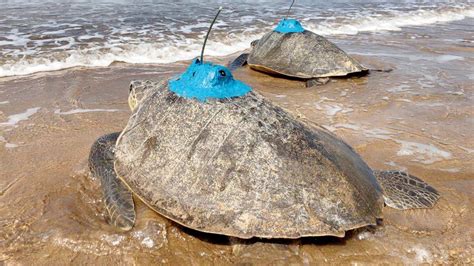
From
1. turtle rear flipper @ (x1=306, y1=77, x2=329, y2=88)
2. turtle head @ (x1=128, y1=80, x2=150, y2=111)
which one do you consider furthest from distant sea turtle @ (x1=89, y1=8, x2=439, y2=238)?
turtle rear flipper @ (x1=306, y1=77, x2=329, y2=88)

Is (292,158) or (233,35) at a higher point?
(292,158)

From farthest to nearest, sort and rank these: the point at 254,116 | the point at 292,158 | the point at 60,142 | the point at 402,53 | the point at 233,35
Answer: the point at 233,35, the point at 402,53, the point at 60,142, the point at 254,116, the point at 292,158

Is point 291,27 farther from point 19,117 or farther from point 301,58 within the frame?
point 19,117

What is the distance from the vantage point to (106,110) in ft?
14.4

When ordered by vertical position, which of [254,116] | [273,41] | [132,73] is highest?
[254,116]

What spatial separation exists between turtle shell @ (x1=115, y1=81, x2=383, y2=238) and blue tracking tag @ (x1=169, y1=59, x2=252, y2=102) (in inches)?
1.9

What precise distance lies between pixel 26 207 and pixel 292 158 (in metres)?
1.87

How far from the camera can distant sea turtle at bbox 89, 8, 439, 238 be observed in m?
1.98

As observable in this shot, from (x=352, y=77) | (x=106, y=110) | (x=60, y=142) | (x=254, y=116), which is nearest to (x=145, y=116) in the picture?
(x=254, y=116)

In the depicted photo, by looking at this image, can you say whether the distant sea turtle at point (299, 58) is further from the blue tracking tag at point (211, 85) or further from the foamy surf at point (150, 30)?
the blue tracking tag at point (211, 85)

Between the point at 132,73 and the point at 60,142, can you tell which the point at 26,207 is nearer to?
the point at 60,142

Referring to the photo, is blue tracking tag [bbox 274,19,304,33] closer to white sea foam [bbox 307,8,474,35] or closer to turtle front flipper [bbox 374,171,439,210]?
white sea foam [bbox 307,8,474,35]

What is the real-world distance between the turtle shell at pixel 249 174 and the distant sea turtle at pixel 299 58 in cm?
359

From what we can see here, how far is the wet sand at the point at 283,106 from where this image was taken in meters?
2.20
